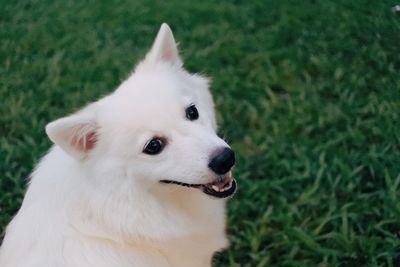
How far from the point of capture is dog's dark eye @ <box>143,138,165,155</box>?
2793mm

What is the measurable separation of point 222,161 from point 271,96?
264cm

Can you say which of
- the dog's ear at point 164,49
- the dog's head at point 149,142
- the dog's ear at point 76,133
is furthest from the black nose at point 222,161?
the dog's ear at point 164,49

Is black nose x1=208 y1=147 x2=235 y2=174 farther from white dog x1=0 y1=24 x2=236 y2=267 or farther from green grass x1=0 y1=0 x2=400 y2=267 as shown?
green grass x1=0 y1=0 x2=400 y2=267

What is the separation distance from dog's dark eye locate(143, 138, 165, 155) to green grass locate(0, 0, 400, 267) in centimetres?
134

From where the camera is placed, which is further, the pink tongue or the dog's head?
the pink tongue

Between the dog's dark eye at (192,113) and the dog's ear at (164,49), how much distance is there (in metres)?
0.35

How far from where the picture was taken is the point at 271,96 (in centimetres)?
530

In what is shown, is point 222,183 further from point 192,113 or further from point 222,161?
point 192,113

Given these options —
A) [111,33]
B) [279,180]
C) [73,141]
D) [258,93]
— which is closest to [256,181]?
[279,180]

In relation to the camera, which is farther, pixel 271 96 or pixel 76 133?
pixel 271 96

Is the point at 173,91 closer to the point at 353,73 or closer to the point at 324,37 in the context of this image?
the point at 353,73

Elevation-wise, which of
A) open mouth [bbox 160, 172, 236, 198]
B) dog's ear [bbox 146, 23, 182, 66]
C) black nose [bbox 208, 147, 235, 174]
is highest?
dog's ear [bbox 146, 23, 182, 66]

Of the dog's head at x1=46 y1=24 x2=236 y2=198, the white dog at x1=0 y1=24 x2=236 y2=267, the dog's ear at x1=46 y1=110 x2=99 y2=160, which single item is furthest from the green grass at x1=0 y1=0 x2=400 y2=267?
the dog's ear at x1=46 y1=110 x2=99 y2=160

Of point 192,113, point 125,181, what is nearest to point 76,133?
point 125,181
